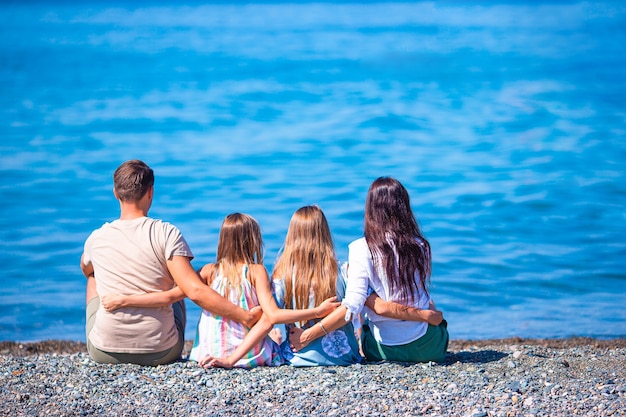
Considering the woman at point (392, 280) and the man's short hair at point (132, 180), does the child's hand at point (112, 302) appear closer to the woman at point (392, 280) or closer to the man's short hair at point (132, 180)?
the man's short hair at point (132, 180)

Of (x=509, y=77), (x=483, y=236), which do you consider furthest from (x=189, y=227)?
(x=509, y=77)

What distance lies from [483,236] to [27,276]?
5.07 m

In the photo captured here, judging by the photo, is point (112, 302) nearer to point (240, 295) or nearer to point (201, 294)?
point (201, 294)

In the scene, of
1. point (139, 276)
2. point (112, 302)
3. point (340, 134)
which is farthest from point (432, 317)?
point (340, 134)

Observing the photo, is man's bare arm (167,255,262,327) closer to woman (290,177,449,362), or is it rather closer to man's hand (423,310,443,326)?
woman (290,177,449,362)

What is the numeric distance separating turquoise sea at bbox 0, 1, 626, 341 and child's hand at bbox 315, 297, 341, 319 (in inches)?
118

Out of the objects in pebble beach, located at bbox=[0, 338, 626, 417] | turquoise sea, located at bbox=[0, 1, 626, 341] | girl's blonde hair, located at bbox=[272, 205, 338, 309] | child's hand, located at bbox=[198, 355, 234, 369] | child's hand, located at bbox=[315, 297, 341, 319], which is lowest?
pebble beach, located at bbox=[0, 338, 626, 417]

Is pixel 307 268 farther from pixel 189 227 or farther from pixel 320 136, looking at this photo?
pixel 320 136

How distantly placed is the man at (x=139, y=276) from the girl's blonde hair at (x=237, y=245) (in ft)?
0.51

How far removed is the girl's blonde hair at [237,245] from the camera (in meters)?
3.68

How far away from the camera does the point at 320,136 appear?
14523mm

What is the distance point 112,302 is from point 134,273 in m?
0.17

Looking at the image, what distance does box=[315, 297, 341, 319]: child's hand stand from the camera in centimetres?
368

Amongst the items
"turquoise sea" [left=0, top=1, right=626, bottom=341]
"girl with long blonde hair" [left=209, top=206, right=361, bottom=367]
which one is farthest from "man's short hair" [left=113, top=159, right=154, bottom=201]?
"turquoise sea" [left=0, top=1, right=626, bottom=341]
